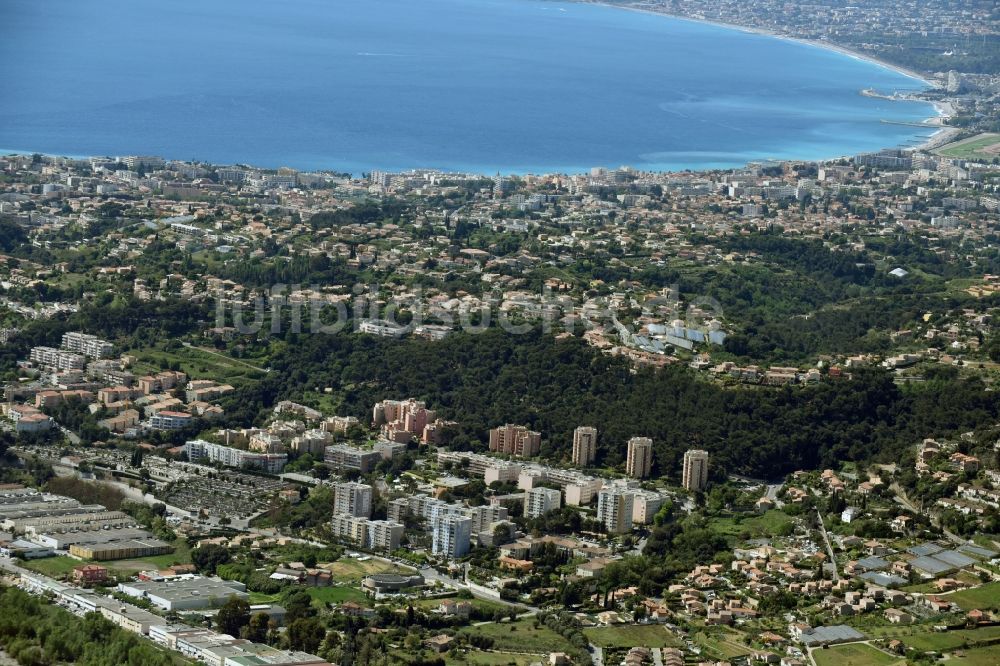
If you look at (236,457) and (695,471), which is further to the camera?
(236,457)

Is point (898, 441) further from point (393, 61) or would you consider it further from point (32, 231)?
point (393, 61)

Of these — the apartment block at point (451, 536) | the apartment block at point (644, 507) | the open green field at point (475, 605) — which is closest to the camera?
the open green field at point (475, 605)

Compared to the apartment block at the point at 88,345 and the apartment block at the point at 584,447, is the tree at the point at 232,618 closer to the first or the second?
the apartment block at the point at 584,447

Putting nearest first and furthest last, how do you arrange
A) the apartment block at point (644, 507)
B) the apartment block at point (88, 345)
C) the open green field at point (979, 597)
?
1. the open green field at point (979, 597)
2. the apartment block at point (644, 507)
3. the apartment block at point (88, 345)

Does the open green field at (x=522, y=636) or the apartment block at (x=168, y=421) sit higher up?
the apartment block at (x=168, y=421)

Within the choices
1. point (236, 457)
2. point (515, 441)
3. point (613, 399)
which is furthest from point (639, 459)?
point (236, 457)

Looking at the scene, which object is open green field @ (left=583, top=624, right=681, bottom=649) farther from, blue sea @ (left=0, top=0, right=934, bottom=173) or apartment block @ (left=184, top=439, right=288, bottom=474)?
blue sea @ (left=0, top=0, right=934, bottom=173)

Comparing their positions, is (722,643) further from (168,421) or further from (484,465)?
(168,421)

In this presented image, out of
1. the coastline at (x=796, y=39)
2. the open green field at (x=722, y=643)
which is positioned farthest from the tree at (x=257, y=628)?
the coastline at (x=796, y=39)
